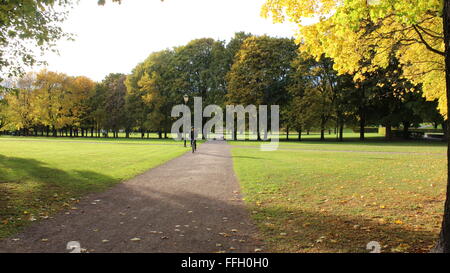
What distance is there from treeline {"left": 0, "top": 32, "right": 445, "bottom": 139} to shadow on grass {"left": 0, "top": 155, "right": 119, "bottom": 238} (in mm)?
32897

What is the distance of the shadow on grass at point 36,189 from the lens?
6348 mm

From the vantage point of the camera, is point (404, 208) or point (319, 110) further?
point (319, 110)

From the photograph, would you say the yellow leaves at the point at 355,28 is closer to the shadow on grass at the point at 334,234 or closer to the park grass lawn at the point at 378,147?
the shadow on grass at the point at 334,234

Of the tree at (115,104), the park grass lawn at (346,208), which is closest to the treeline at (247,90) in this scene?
the tree at (115,104)

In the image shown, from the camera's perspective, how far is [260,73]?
43.4 m

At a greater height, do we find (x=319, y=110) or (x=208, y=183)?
(x=319, y=110)

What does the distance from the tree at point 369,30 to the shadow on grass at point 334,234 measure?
3.75 metres

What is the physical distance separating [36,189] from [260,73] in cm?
3786

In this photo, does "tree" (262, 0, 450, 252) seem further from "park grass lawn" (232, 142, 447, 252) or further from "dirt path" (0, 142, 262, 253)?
"dirt path" (0, 142, 262, 253)

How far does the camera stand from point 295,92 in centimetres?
4416

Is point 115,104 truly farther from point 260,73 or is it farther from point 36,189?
point 36,189

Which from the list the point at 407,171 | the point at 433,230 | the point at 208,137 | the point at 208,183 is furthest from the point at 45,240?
the point at 208,137
